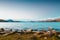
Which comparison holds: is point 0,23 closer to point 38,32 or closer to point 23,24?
point 23,24

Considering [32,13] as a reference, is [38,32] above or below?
below

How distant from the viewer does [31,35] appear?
1502 millimetres

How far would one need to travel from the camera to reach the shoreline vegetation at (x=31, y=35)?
4.85ft

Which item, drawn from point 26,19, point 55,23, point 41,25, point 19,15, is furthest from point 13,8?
point 55,23

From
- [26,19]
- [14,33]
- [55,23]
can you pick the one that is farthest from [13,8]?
[55,23]

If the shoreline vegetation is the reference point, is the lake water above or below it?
above

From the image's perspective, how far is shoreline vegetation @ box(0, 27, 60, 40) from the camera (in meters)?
1.48

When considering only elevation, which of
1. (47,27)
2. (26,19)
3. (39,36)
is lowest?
(39,36)

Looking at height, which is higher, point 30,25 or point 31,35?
point 30,25

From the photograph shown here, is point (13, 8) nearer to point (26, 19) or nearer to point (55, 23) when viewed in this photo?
point (26, 19)

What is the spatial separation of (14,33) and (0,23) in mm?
238

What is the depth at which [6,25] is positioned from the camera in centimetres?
155

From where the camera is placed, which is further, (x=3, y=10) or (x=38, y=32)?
(x=3, y=10)

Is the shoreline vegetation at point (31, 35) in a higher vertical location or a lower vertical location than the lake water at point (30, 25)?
lower
